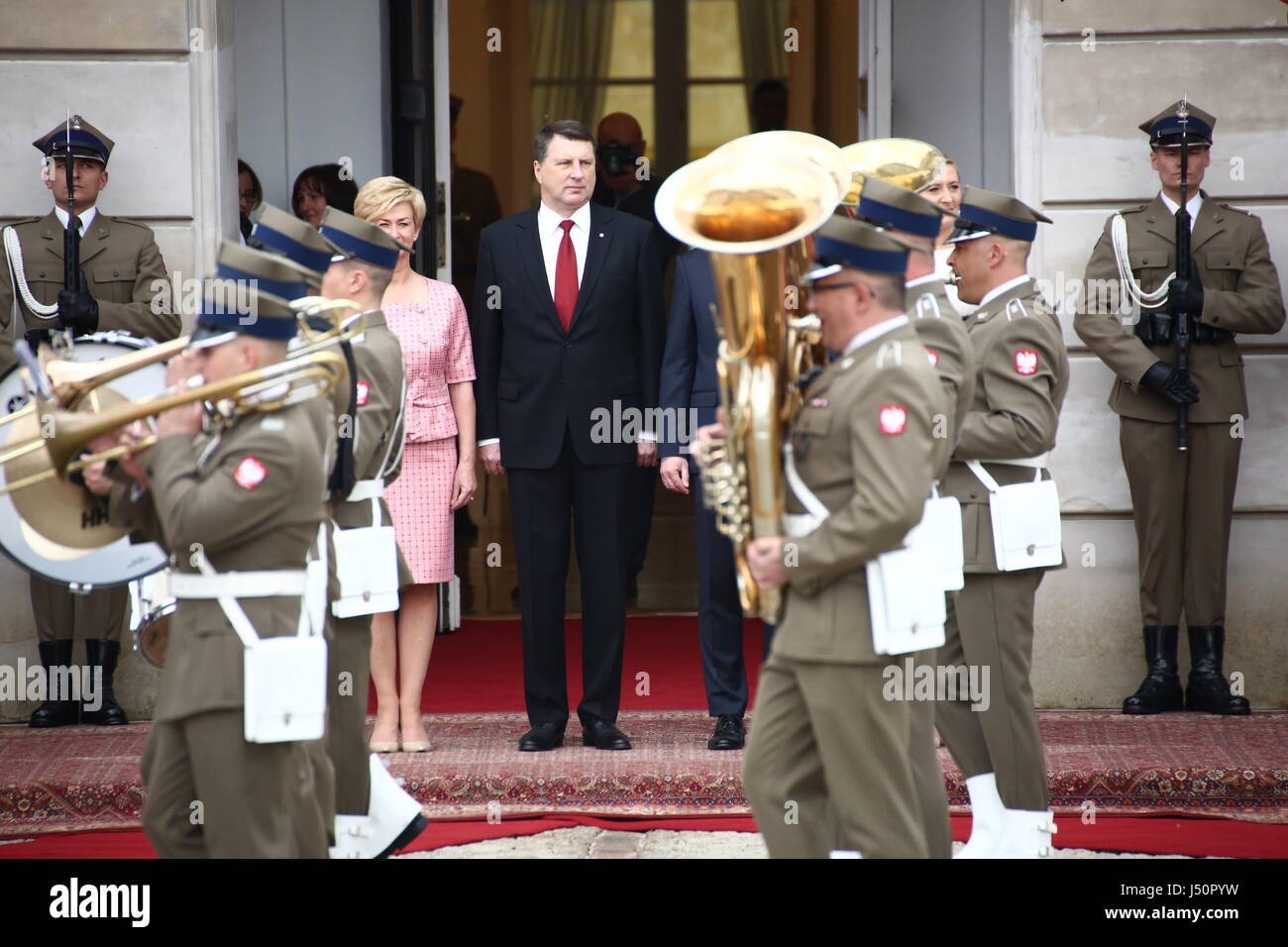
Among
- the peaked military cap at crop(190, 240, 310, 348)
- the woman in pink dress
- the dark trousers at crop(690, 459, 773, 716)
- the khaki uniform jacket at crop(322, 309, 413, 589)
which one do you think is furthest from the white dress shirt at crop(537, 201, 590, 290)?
the peaked military cap at crop(190, 240, 310, 348)

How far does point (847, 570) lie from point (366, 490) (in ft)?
5.80

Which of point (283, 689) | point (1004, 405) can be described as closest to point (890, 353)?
point (1004, 405)

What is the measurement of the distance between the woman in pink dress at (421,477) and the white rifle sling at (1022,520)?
2246mm

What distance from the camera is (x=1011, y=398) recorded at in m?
5.21

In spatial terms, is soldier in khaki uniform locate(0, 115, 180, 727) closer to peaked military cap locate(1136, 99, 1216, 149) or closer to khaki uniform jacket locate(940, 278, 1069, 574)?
khaki uniform jacket locate(940, 278, 1069, 574)

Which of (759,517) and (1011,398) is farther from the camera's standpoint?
(1011,398)

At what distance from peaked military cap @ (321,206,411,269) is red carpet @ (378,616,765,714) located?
2666 millimetres

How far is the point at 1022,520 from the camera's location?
5.21m

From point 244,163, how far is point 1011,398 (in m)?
4.30

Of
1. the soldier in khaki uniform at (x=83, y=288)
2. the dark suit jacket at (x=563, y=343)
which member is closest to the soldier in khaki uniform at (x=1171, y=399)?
the dark suit jacket at (x=563, y=343)

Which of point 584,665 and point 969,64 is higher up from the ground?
point 969,64
